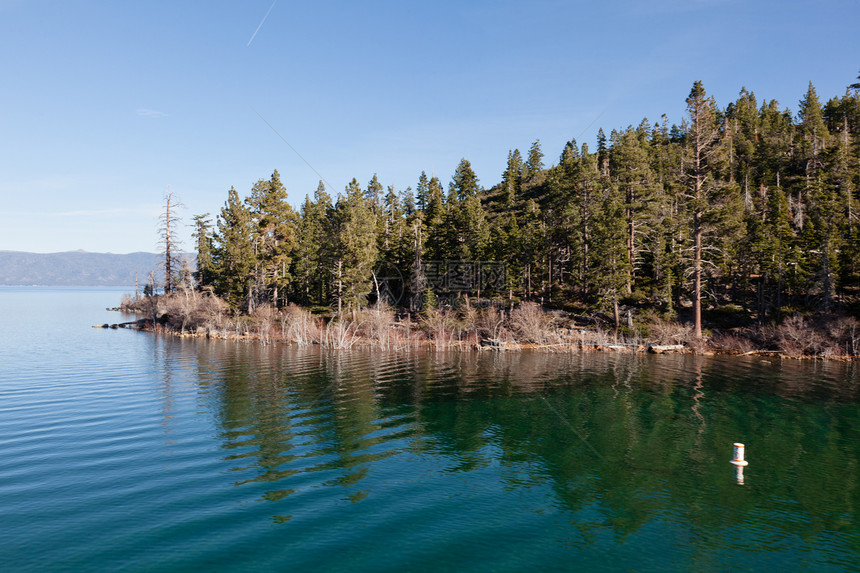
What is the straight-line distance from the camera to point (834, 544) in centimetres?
1132

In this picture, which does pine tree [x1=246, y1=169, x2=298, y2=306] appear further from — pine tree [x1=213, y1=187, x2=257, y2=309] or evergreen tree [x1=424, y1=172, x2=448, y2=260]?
evergreen tree [x1=424, y1=172, x2=448, y2=260]

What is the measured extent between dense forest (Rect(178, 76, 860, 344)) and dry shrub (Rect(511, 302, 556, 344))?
19.7 feet

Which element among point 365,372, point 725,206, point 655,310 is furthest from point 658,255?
point 365,372

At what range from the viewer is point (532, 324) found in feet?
176

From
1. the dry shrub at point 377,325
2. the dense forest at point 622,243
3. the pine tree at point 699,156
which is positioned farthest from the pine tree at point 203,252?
the pine tree at point 699,156

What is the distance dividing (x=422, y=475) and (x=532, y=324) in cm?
4020

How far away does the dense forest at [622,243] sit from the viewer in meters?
52.7

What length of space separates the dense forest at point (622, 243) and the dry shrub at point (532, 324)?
19.7 feet

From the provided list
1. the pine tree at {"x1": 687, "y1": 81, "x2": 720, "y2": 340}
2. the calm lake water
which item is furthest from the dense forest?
the calm lake water

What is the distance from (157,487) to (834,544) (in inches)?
728

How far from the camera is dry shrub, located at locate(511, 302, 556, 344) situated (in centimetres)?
5344

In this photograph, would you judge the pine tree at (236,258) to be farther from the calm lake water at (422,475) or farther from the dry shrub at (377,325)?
the calm lake water at (422,475)

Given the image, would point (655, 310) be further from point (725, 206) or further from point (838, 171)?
point (838, 171)

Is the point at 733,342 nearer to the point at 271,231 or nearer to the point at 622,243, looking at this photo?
the point at 622,243
